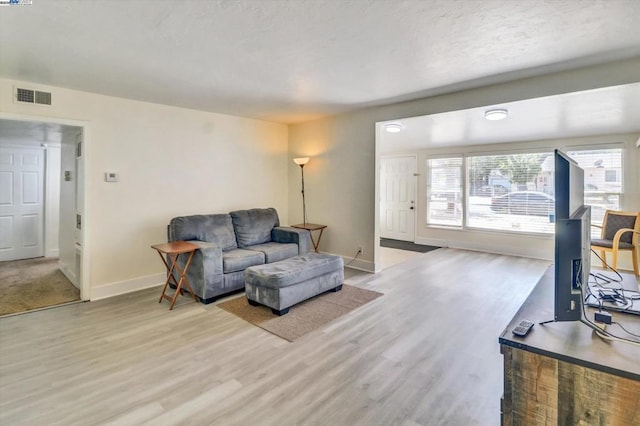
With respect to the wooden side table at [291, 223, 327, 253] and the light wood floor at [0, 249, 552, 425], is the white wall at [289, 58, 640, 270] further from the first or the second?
the light wood floor at [0, 249, 552, 425]

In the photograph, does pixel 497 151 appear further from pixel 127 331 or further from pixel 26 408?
pixel 26 408

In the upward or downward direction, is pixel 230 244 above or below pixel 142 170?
below

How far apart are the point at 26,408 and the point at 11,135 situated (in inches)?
190

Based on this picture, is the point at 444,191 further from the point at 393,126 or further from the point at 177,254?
the point at 177,254

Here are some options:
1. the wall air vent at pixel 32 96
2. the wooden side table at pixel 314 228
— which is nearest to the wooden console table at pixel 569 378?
the wooden side table at pixel 314 228

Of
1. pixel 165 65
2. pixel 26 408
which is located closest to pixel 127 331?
pixel 26 408

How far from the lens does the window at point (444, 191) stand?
6.96m

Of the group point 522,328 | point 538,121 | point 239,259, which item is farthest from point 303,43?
point 538,121

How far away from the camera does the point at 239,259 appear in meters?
3.83

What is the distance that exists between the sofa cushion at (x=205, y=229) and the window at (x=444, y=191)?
4.80 m

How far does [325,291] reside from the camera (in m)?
3.76

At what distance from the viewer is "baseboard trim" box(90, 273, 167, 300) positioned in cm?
377

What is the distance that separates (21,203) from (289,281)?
5.90 m

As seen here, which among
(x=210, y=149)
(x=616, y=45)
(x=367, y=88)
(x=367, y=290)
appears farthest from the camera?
(x=210, y=149)
